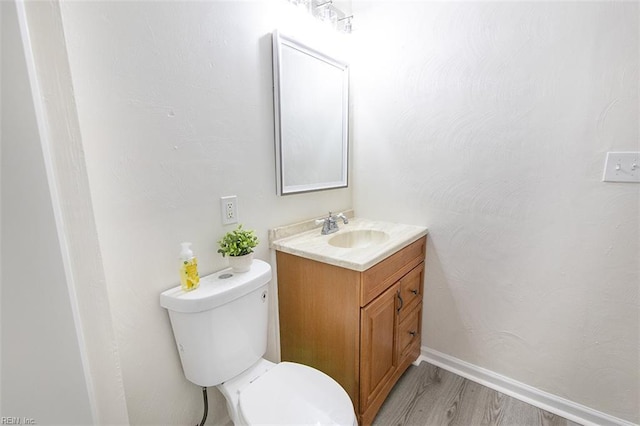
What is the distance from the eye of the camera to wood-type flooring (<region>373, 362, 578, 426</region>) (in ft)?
4.61

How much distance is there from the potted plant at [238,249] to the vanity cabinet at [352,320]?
270 millimetres

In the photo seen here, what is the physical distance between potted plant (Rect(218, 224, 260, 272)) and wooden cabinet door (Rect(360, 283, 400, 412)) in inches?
19.7

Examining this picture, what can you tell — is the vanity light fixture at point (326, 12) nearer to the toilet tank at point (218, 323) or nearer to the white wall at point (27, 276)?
the white wall at point (27, 276)

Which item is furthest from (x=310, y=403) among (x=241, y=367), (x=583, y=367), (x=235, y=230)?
(x=583, y=367)

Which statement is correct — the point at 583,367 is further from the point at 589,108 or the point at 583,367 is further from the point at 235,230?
the point at 235,230

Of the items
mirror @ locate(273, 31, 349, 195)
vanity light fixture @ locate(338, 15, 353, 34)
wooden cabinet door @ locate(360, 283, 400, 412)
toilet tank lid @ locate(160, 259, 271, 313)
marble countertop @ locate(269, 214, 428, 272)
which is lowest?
wooden cabinet door @ locate(360, 283, 400, 412)

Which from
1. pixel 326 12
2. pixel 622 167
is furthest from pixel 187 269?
pixel 622 167

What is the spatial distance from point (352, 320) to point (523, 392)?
3.44ft

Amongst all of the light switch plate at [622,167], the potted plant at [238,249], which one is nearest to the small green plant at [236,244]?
the potted plant at [238,249]

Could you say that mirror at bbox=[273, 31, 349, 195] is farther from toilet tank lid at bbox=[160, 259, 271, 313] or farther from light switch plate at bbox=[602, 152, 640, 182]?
light switch plate at bbox=[602, 152, 640, 182]

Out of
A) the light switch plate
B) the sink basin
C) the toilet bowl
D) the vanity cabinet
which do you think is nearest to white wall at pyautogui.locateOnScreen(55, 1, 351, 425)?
the toilet bowl

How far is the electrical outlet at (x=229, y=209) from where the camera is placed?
4.02 feet

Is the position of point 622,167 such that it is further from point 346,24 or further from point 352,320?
point 346,24

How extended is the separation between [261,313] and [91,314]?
563 mm
